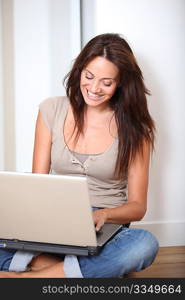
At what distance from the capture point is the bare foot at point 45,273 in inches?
63.8

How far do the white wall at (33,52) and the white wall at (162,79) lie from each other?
0.40ft

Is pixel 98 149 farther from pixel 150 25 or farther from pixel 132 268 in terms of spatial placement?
pixel 150 25

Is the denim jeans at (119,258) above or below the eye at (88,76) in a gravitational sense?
below

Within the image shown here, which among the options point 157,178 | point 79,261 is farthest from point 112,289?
point 157,178

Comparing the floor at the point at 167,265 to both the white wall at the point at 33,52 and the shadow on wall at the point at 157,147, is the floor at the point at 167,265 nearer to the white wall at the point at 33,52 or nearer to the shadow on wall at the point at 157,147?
the shadow on wall at the point at 157,147

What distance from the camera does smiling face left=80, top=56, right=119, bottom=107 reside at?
6.04 ft

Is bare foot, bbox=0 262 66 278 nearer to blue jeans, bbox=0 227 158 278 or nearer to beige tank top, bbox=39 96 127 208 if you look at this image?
blue jeans, bbox=0 227 158 278

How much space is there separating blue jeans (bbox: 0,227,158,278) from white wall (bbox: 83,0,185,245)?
91cm

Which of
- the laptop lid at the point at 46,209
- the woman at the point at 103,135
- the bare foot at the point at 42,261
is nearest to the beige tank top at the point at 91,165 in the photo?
the woman at the point at 103,135

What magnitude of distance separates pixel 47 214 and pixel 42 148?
56 centimetres

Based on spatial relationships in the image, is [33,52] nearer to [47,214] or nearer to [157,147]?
[157,147]

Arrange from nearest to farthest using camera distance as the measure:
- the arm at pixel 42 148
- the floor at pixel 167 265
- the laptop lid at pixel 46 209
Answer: the laptop lid at pixel 46 209 < the arm at pixel 42 148 < the floor at pixel 167 265

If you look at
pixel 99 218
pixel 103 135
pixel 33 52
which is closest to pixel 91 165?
pixel 103 135

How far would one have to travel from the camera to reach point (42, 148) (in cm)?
199
